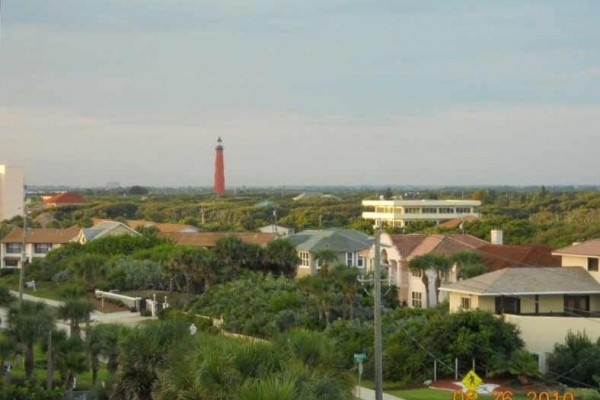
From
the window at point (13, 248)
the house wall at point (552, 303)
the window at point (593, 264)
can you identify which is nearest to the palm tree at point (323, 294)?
the house wall at point (552, 303)

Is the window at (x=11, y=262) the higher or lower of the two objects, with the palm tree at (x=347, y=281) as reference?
lower

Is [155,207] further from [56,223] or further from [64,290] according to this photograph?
[64,290]

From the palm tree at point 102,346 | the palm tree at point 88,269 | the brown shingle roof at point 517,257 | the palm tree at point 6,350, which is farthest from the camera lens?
the palm tree at point 88,269

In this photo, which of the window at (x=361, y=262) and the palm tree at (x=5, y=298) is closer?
the palm tree at (x=5, y=298)

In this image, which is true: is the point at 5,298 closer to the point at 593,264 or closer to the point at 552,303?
the point at 552,303

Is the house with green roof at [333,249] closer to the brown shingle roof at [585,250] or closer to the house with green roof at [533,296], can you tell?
the brown shingle roof at [585,250]

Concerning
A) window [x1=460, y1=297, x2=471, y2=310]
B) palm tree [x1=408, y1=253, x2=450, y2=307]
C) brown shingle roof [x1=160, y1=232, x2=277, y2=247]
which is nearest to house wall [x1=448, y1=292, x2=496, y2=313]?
window [x1=460, y1=297, x2=471, y2=310]
